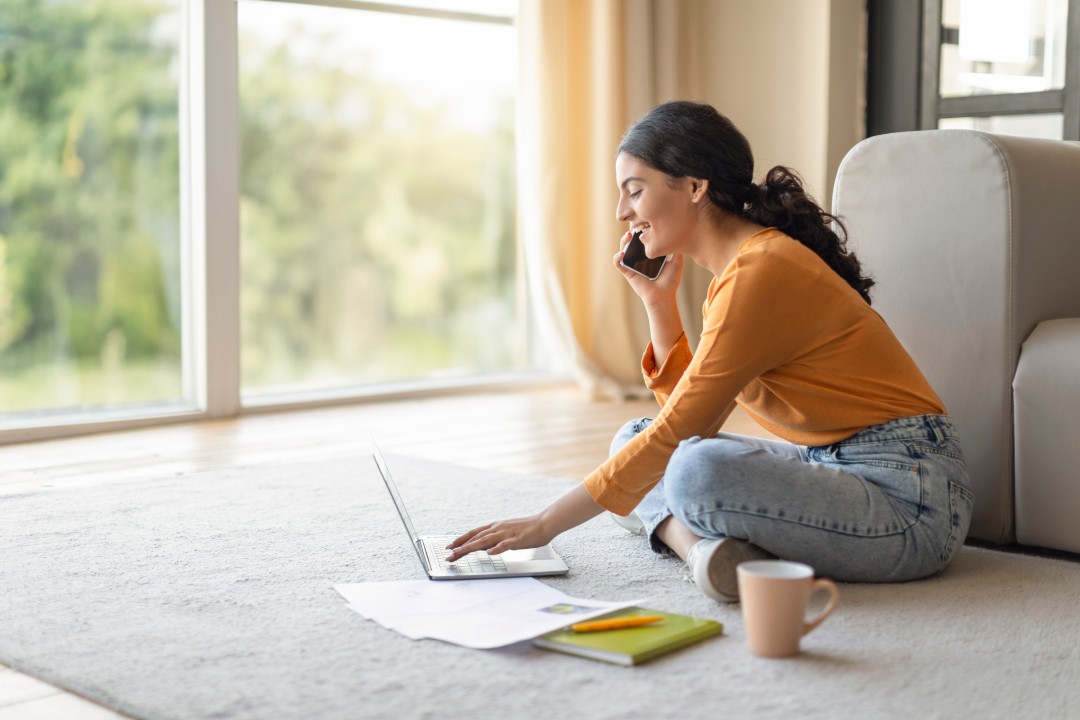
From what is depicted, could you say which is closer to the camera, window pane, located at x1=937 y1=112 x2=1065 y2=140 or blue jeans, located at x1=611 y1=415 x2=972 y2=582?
blue jeans, located at x1=611 y1=415 x2=972 y2=582

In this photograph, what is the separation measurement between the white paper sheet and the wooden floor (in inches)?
26.6

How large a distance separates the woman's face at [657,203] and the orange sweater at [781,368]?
0.39ft

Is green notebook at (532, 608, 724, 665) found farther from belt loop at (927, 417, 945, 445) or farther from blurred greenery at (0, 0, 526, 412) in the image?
blurred greenery at (0, 0, 526, 412)

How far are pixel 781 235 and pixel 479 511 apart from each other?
36.4 inches

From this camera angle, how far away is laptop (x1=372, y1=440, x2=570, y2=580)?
1779 millimetres

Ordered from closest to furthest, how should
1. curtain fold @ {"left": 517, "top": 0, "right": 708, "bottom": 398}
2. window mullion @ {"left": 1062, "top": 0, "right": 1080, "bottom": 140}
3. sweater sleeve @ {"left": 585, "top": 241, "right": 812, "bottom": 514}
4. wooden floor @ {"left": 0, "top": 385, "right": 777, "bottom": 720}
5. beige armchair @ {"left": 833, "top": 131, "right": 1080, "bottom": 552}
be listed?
sweater sleeve @ {"left": 585, "top": 241, "right": 812, "bottom": 514} → beige armchair @ {"left": 833, "top": 131, "right": 1080, "bottom": 552} → wooden floor @ {"left": 0, "top": 385, "right": 777, "bottom": 720} → window mullion @ {"left": 1062, "top": 0, "right": 1080, "bottom": 140} → curtain fold @ {"left": 517, "top": 0, "right": 708, "bottom": 398}

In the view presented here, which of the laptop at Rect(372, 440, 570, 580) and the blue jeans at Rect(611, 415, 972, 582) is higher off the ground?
the blue jeans at Rect(611, 415, 972, 582)

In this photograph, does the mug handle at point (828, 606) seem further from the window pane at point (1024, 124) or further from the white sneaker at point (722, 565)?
the window pane at point (1024, 124)

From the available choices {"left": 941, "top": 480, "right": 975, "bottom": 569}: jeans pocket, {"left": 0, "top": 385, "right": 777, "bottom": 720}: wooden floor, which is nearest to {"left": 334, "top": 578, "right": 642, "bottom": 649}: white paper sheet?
{"left": 941, "top": 480, "right": 975, "bottom": 569}: jeans pocket

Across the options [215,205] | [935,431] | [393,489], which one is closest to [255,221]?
[215,205]

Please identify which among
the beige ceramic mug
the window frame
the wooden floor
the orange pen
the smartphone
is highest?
the window frame

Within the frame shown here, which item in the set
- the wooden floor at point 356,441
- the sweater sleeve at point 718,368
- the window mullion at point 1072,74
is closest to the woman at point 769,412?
the sweater sleeve at point 718,368

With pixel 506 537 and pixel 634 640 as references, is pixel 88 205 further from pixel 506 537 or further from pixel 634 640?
pixel 634 640

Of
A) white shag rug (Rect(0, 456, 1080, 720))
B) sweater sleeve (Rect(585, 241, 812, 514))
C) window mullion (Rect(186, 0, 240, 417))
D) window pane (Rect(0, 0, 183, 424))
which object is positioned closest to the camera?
white shag rug (Rect(0, 456, 1080, 720))
